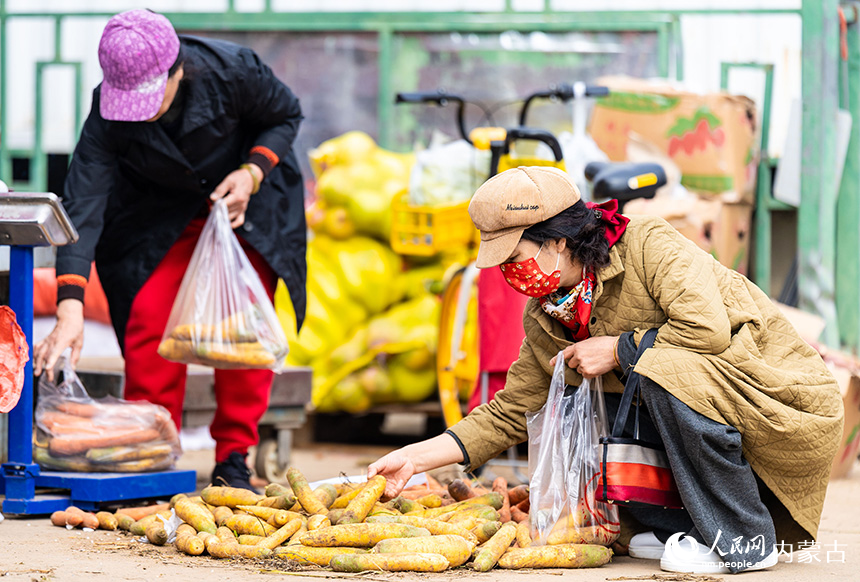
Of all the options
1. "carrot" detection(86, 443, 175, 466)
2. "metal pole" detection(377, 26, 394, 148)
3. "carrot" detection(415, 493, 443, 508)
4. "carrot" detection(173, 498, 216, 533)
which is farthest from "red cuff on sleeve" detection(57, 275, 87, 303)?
"metal pole" detection(377, 26, 394, 148)

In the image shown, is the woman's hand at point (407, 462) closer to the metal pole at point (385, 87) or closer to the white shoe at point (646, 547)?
the white shoe at point (646, 547)

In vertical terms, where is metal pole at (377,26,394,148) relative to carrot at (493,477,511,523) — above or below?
above

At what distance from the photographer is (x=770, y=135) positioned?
5.56 metres

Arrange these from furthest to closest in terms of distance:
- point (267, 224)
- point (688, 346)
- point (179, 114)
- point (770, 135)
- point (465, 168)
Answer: point (770, 135), point (465, 168), point (267, 224), point (179, 114), point (688, 346)

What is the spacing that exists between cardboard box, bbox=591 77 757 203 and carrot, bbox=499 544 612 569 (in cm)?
291

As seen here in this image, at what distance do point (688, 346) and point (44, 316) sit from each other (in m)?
3.34

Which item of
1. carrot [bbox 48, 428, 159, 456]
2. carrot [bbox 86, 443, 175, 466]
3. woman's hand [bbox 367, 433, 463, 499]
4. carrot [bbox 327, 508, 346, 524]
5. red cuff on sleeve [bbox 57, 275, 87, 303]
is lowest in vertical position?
carrot [bbox 327, 508, 346, 524]

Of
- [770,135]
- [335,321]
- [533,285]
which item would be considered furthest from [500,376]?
[770,135]

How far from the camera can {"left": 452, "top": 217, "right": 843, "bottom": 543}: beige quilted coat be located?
243 centimetres

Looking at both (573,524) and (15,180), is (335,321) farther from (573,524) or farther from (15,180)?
(573,524)

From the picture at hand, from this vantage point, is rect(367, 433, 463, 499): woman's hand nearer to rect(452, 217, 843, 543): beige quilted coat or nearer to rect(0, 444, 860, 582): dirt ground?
rect(452, 217, 843, 543): beige quilted coat

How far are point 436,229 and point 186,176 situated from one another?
1.19 meters

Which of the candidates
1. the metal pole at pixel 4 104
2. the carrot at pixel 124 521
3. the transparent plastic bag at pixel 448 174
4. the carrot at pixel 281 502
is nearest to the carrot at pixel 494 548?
the carrot at pixel 281 502

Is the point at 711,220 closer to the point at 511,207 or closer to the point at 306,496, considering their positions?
the point at 511,207
